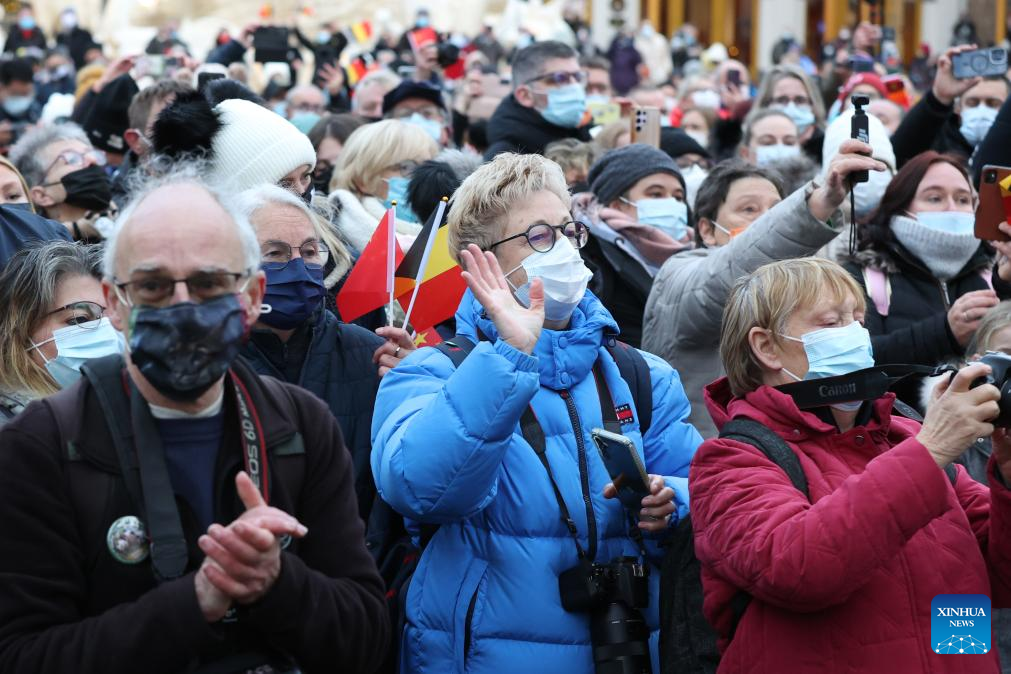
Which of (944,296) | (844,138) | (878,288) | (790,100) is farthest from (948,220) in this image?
(790,100)

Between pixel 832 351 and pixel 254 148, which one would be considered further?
pixel 254 148

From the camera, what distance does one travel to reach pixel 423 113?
8.88 metres

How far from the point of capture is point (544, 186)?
3971 mm

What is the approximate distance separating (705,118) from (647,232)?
19.7 feet

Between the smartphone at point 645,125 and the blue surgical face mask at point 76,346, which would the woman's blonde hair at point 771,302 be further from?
the smartphone at point 645,125

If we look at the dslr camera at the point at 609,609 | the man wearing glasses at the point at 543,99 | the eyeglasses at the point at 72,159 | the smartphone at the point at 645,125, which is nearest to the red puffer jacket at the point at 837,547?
the dslr camera at the point at 609,609

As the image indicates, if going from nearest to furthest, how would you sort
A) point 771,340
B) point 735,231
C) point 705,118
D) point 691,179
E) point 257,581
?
1. point 257,581
2. point 771,340
3. point 735,231
4. point 691,179
5. point 705,118

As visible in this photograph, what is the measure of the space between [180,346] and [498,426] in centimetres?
Result: 97

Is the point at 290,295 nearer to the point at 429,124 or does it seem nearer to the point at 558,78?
the point at 558,78

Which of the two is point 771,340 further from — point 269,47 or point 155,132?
point 269,47

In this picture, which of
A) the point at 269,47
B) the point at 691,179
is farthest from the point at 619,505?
the point at 269,47

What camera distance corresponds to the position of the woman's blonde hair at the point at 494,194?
3928 millimetres

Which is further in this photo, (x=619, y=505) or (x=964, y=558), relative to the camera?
(x=619, y=505)

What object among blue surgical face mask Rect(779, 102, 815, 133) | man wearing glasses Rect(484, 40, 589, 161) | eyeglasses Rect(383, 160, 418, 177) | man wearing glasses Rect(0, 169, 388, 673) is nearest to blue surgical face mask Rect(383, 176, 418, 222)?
eyeglasses Rect(383, 160, 418, 177)
